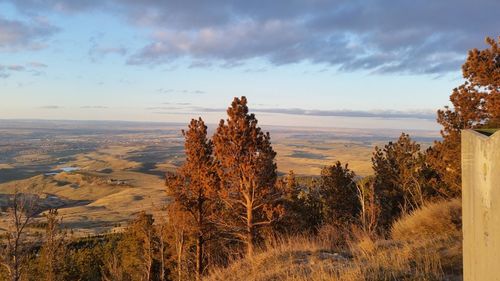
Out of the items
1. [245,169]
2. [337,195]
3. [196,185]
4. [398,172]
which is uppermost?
[245,169]

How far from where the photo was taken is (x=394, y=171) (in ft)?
125

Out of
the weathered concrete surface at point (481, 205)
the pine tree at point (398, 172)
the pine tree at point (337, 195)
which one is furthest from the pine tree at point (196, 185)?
the weathered concrete surface at point (481, 205)

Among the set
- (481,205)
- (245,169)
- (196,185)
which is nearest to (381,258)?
(481,205)

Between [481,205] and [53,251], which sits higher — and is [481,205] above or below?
above

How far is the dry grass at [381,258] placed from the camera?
5906mm

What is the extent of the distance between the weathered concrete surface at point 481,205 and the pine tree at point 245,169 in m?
19.8

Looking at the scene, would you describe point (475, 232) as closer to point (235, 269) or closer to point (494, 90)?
point (235, 269)

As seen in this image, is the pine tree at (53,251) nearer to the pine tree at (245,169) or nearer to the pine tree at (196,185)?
the pine tree at (196,185)

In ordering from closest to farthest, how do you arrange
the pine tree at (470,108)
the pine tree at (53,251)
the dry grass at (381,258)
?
the dry grass at (381,258) → the pine tree at (470,108) → the pine tree at (53,251)

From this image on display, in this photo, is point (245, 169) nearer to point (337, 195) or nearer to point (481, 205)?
point (337, 195)

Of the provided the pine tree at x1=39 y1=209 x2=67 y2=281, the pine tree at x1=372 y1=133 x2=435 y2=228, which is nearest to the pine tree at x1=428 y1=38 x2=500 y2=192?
the pine tree at x1=372 y1=133 x2=435 y2=228

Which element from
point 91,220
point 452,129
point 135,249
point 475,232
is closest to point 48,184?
point 91,220

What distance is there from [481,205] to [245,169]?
66.1ft

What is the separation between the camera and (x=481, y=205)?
6.89 feet
